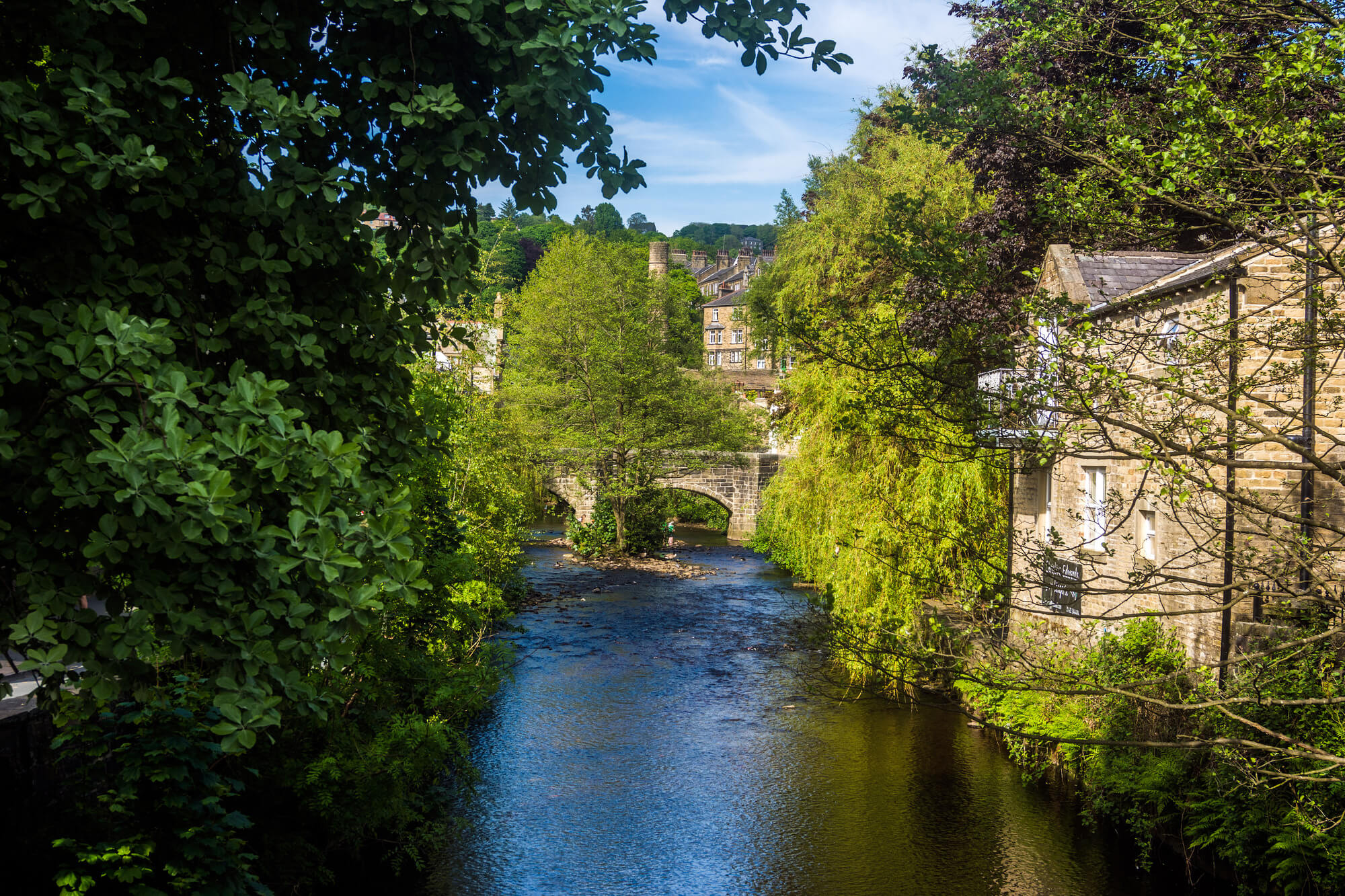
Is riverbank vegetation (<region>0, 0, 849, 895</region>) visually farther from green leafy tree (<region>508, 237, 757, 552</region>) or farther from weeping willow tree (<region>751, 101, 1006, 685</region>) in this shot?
green leafy tree (<region>508, 237, 757, 552</region>)

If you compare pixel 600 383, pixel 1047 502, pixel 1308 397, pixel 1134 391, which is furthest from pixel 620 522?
pixel 1308 397

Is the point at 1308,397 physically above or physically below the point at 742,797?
above

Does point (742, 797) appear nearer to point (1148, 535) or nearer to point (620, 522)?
point (1148, 535)

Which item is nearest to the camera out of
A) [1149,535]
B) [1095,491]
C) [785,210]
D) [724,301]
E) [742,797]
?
[1149,535]

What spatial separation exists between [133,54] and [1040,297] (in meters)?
5.27

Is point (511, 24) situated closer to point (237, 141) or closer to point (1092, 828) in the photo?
point (237, 141)

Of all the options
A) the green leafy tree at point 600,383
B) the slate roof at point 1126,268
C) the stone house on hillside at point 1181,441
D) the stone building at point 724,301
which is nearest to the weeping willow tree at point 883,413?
the stone house on hillside at point 1181,441

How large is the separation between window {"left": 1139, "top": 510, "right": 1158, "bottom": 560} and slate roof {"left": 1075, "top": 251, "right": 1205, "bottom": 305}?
2.58 metres

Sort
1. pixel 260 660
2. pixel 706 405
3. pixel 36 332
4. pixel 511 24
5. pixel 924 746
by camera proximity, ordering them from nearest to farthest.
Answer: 1. pixel 260 660
2. pixel 36 332
3. pixel 511 24
4. pixel 924 746
5. pixel 706 405

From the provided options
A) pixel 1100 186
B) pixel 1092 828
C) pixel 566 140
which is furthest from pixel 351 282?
pixel 1092 828

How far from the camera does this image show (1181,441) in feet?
21.2

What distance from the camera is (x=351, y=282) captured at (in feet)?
16.3

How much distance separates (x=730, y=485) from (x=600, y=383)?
7307 millimetres

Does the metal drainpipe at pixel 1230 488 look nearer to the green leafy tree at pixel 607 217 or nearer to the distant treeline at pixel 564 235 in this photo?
the distant treeline at pixel 564 235
